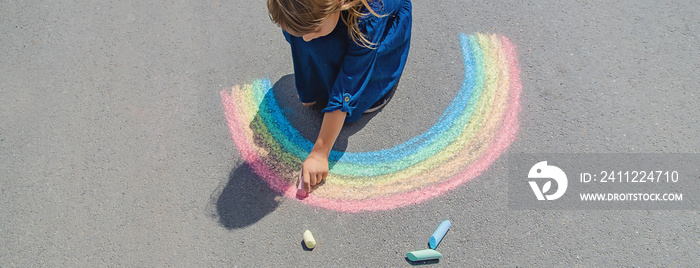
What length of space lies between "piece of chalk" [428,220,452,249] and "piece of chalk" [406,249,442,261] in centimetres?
4

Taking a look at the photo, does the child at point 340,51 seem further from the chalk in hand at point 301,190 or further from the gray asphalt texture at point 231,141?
the gray asphalt texture at point 231,141

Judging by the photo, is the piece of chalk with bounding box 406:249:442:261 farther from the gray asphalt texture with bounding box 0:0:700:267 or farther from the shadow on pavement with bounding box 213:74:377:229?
the shadow on pavement with bounding box 213:74:377:229

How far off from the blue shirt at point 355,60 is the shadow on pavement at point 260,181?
137 millimetres

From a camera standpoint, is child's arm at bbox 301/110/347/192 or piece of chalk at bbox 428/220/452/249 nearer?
child's arm at bbox 301/110/347/192

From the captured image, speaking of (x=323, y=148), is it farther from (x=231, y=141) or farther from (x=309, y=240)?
(x=231, y=141)

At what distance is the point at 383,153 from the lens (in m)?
2.58

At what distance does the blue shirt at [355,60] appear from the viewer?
1.98m

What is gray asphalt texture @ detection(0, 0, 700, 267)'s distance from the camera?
2312 mm

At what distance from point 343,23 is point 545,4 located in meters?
1.79

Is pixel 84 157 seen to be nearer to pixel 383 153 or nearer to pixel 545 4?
pixel 383 153
